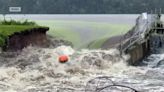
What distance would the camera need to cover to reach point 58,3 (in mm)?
94188

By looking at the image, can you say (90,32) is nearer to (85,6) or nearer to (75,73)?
(85,6)

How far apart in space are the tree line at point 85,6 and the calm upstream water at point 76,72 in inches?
1983

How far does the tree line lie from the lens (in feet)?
296

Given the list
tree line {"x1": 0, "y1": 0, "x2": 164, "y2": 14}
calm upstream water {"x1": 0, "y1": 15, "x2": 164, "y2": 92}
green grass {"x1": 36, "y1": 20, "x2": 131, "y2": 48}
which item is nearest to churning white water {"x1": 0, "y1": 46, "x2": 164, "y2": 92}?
calm upstream water {"x1": 0, "y1": 15, "x2": 164, "y2": 92}

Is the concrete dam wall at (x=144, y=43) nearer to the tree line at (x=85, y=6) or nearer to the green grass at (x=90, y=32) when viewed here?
the green grass at (x=90, y=32)

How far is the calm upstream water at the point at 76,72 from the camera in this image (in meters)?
27.4

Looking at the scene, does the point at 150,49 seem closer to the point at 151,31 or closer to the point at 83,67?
the point at 151,31

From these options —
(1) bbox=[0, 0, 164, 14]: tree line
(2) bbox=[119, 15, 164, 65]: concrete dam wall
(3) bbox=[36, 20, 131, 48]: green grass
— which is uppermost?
(2) bbox=[119, 15, 164, 65]: concrete dam wall

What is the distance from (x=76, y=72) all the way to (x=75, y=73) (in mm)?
228

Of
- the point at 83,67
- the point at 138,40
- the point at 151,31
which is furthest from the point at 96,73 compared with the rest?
the point at 151,31

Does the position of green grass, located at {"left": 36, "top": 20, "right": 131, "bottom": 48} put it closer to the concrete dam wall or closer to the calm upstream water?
the concrete dam wall

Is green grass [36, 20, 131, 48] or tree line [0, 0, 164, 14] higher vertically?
green grass [36, 20, 131, 48]

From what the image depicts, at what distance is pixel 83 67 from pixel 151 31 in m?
11.2

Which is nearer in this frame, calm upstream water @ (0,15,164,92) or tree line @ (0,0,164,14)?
calm upstream water @ (0,15,164,92)
